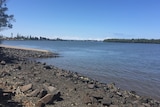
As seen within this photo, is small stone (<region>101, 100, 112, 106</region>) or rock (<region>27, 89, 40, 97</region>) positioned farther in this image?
rock (<region>27, 89, 40, 97</region>)

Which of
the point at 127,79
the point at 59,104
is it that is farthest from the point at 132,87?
the point at 59,104

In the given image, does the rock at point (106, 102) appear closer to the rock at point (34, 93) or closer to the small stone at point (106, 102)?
the small stone at point (106, 102)

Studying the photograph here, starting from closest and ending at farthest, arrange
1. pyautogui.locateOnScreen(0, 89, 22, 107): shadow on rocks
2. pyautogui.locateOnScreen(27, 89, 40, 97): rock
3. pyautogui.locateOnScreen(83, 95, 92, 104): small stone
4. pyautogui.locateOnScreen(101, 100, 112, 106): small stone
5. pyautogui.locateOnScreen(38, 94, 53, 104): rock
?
1. pyautogui.locateOnScreen(0, 89, 22, 107): shadow on rocks
2. pyautogui.locateOnScreen(38, 94, 53, 104): rock
3. pyautogui.locateOnScreen(83, 95, 92, 104): small stone
4. pyautogui.locateOnScreen(101, 100, 112, 106): small stone
5. pyautogui.locateOnScreen(27, 89, 40, 97): rock

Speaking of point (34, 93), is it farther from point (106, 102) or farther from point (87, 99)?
point (106, 102)

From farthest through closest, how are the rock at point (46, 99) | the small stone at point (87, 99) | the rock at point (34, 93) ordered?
the rock at point (34, 93) → the small stone at point (87, 99) → the rock at point (46, 99)

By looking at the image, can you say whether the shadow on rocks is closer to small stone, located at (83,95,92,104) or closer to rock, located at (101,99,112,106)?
small stone, located at (83,95,92,104)

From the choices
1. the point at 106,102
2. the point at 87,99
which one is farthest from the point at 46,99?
the point at 106,102

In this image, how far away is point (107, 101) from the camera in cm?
1225

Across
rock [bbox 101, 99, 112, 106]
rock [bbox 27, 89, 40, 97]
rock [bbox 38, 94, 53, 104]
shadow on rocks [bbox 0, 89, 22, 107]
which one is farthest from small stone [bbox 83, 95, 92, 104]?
shadow on rocks [bbox 0, 89, 22, 107]

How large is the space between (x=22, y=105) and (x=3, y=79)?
5.45 metres

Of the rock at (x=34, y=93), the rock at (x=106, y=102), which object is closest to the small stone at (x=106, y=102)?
the rock at (x=106, y=102)

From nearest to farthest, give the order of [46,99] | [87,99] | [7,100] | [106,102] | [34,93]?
[46,99] → [7,100] → [87,99] → [106,102] → [34,93]

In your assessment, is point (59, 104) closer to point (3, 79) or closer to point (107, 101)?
point (107, 101)

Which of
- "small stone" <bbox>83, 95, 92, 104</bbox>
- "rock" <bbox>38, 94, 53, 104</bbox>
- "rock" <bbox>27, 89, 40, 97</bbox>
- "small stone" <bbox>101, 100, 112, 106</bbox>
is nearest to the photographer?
"rock" <bbox>38, 94, 53, 104</bbox>
